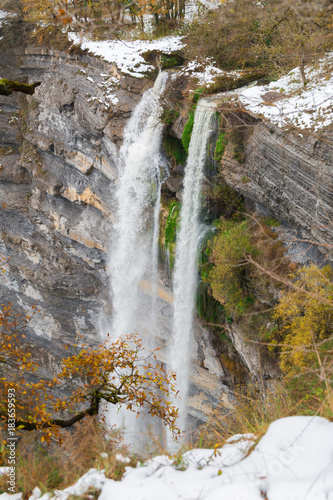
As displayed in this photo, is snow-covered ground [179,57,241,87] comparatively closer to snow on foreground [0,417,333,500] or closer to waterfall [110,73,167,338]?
waterfall [110,73,167,338]

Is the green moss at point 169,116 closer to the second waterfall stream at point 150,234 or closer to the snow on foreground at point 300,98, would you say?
the second waterfall stream at point 150,234

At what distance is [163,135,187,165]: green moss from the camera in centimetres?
1262

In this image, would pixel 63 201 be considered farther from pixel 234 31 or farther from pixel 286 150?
pixel 286 150

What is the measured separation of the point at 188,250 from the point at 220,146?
3.37 m

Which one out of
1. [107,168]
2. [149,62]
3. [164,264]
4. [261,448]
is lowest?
[164,264]

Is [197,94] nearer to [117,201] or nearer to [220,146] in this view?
[220,146]

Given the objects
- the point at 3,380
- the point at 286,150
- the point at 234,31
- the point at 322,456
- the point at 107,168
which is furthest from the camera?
the point at 107,168

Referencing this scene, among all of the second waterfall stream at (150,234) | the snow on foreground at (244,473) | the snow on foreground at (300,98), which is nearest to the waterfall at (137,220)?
the second waterfall stream at (150,234)

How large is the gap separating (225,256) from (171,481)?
6773mm

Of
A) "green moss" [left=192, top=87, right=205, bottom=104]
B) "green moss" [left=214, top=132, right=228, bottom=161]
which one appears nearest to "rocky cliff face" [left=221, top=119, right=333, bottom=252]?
"green moss" [left=214, top=132, right=228, bottom=161]

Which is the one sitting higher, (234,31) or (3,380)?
(234,31)

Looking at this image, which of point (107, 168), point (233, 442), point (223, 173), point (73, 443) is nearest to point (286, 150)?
point (223, 173)

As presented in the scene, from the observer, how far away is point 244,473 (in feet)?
10.6

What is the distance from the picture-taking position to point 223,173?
10.7 m
